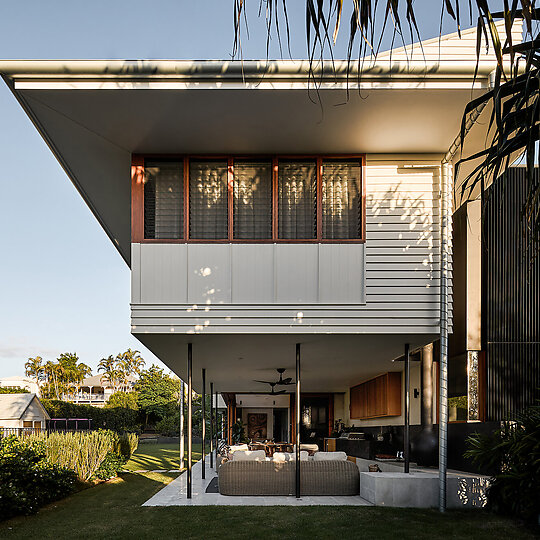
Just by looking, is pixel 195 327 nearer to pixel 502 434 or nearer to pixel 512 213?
pixel 502 434

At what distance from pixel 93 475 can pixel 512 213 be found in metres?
11.0

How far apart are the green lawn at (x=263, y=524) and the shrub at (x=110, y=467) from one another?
5835 millimetres

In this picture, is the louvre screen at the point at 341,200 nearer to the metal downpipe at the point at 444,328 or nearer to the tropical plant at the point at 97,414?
the metal downpipe at the point at 444,328

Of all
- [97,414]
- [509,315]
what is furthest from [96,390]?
[509,315]

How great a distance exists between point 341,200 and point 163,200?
99.7 inches

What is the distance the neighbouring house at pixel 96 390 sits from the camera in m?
73.7

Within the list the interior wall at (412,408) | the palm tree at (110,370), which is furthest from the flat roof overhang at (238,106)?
the palm tree at (110,370)

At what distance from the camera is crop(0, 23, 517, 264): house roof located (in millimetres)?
7578

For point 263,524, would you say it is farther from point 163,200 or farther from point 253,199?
point 163,200

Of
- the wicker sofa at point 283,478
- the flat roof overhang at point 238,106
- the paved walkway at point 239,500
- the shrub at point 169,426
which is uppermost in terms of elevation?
the flat roof overhang at point 238,106

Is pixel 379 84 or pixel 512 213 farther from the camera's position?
pixel 512 213

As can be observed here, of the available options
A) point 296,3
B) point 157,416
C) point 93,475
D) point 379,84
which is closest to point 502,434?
point 379,84

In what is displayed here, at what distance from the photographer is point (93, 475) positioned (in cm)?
1558

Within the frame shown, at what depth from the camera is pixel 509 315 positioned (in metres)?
11.7
